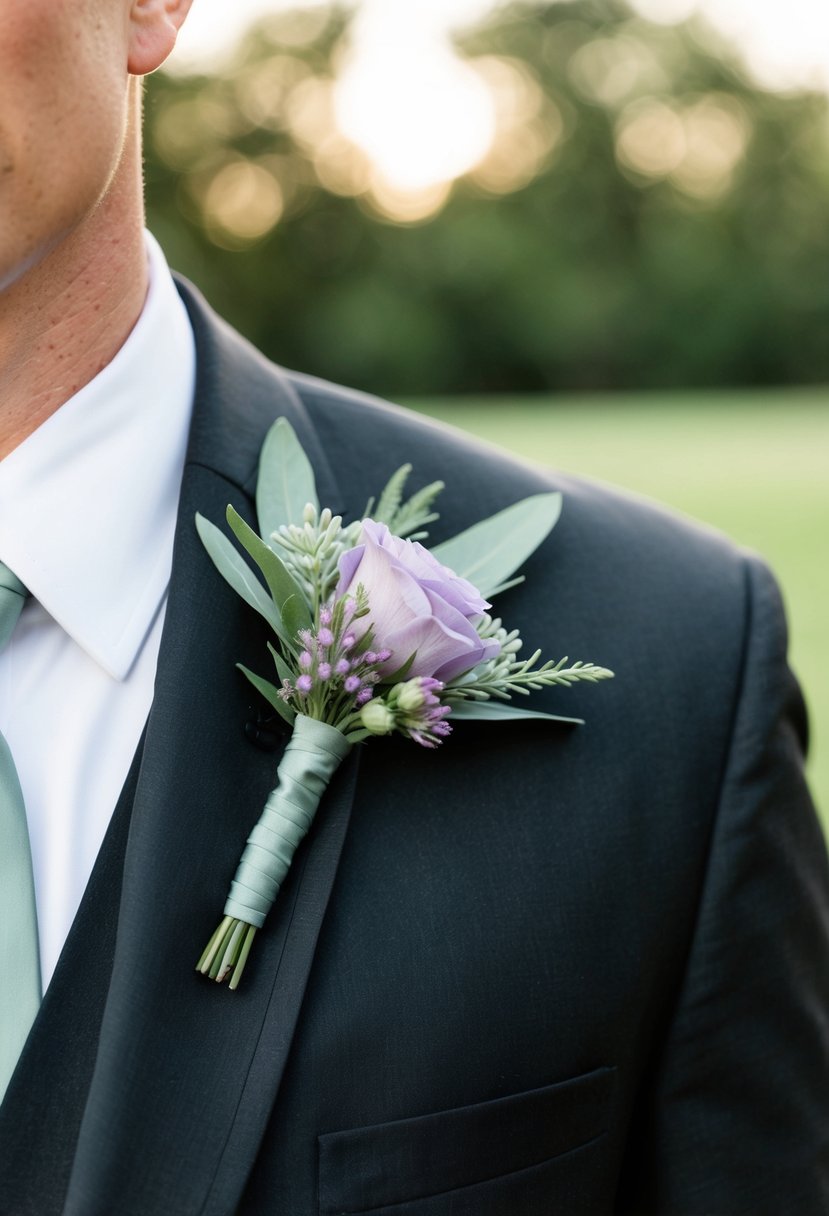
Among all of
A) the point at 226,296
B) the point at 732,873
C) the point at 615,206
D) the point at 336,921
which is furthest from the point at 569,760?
the point at 615,206

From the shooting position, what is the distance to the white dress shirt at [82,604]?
1.38 meters

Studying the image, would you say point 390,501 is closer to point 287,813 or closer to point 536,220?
point 287,813

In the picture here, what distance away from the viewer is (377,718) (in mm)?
1236

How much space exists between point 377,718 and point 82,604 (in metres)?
0.42

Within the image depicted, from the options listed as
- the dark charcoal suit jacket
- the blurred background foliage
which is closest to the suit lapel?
the dark charcoal suit jacket

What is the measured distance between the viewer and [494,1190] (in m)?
1.37

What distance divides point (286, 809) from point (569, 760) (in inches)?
15.3

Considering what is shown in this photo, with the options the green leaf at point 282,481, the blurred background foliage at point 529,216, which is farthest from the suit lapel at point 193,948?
the blurred background foliage at point 529,216

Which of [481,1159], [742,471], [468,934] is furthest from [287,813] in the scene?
[742,471]

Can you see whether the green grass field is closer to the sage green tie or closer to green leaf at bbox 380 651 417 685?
green leaf at bbox 380 651 417 685

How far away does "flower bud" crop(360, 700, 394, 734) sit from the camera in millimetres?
1235

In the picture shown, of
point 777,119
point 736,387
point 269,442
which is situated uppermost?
point 777,119

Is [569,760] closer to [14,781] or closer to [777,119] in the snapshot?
[14,781]

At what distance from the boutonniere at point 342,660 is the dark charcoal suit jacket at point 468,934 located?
0.05 meters
